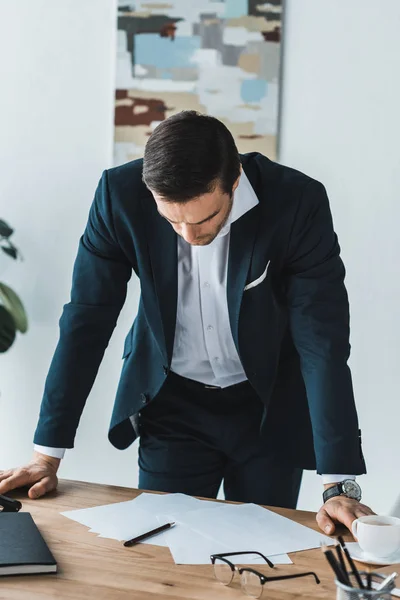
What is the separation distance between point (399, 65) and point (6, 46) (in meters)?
1.46

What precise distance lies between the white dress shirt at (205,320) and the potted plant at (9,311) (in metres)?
1.12

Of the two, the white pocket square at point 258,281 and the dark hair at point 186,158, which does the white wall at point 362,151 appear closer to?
the white pocket square at point 258,281

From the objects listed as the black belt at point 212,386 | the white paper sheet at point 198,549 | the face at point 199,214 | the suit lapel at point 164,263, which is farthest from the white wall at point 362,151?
the white paper sheet at point 198,549

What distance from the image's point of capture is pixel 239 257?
5.44ft

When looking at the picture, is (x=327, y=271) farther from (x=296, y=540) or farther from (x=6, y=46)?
(x=6, y=46)

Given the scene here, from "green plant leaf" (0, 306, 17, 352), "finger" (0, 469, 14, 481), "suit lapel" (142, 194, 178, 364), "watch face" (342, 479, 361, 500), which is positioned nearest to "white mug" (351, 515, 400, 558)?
"watch face" (342, 479, 361, 500)

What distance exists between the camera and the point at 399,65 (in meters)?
2.71

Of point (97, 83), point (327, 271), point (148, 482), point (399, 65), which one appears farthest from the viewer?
point (97, 83)

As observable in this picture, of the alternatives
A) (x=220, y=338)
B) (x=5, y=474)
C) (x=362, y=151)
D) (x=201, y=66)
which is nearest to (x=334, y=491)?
(x=220, y=338)

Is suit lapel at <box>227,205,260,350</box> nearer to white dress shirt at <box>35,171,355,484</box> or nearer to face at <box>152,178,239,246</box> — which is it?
white dress shirt at <box>35,171,355,484</box>

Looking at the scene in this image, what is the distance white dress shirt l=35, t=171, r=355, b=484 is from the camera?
1715 mm

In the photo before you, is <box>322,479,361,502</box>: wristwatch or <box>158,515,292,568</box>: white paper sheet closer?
<box>158,515,292,568</box>: white paper sheet

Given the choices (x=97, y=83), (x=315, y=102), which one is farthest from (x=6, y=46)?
(x=315, y=102)

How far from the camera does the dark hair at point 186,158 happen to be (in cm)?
137
